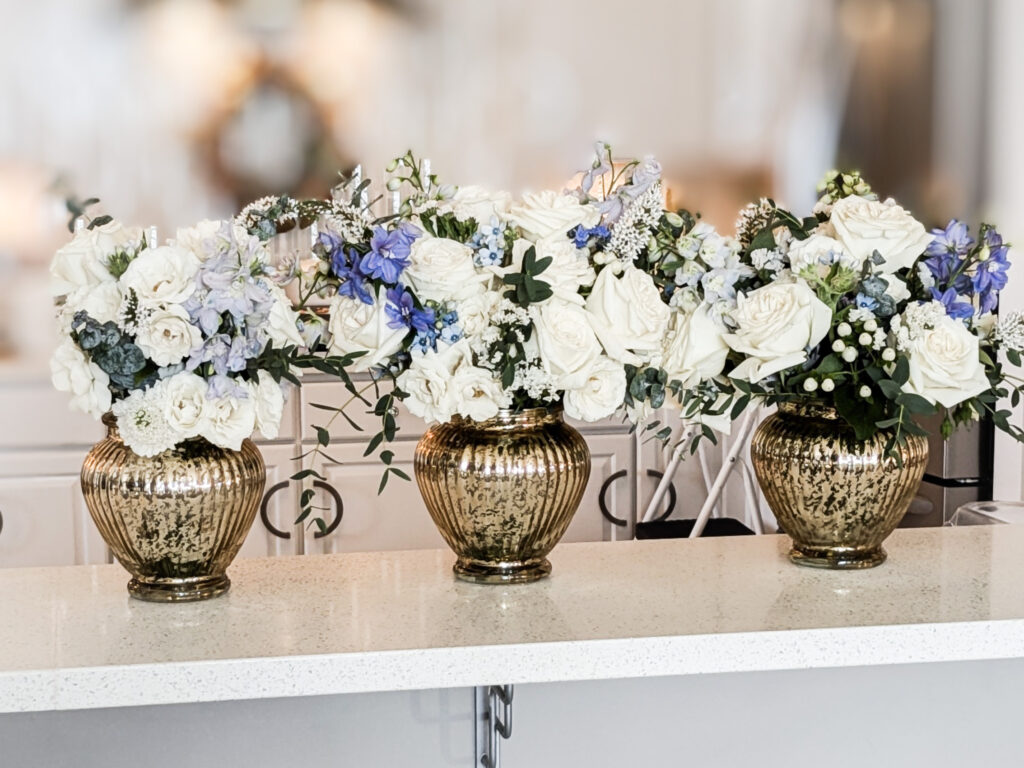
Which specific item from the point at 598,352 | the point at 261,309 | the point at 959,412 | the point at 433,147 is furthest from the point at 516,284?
the point at 433,147

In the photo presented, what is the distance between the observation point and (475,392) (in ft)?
3.51

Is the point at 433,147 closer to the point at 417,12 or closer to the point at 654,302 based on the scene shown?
the point at 417,12

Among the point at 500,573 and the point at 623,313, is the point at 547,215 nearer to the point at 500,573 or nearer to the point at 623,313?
→ the point at 623,313

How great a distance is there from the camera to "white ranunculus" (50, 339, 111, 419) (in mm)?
1013

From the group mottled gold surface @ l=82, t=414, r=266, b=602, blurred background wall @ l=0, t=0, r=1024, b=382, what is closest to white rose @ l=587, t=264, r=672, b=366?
mottled gold surface @ l=82, t=414, r=266, b=602

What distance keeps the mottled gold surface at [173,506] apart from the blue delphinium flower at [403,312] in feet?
0.61

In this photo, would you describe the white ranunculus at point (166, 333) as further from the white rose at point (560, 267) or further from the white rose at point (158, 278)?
the white rose at point (560, 267)

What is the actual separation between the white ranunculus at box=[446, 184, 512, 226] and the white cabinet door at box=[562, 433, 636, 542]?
200 cm

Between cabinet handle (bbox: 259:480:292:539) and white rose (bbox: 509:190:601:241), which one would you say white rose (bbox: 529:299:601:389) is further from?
cabinet handle (bbox: 259:480:292:539)

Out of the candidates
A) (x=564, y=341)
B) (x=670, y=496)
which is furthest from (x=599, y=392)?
(x=670, y=496)

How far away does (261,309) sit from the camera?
3.32 ft

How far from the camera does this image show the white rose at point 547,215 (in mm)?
1065

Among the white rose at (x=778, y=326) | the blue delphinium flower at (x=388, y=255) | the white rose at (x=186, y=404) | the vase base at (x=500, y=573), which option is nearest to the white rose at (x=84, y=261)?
the white rose at (x=186, y=404)

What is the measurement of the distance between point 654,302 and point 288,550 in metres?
2.03
